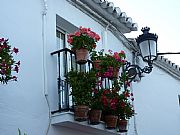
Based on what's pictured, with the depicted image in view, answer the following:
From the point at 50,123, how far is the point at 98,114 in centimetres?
89

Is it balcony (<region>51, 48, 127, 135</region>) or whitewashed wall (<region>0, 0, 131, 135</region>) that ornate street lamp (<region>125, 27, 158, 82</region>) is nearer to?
balcony (<region>51, 48, 127, 135</region>)

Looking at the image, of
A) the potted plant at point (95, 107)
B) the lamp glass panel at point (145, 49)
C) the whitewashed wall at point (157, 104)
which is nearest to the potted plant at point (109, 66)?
the potted plant at point (95, 107)

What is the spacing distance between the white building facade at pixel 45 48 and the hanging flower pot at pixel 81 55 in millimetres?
475

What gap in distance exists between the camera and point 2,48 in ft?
19.2

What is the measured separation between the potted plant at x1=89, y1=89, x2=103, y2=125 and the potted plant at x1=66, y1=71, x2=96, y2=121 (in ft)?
0.69

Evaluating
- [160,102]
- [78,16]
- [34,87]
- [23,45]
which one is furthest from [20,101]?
[160,102]

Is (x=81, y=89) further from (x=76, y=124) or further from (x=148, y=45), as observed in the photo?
(x=148, y=45)

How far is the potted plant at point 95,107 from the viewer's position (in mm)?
7801

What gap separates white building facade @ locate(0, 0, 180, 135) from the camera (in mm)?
6941

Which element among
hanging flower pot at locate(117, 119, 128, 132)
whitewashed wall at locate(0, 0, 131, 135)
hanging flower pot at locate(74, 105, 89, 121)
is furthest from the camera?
hanging flower pot at locate(117, 119, 128, 132)

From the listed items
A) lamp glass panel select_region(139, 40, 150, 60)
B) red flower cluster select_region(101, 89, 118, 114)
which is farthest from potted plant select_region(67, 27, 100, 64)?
lamp glass panel select_region(139, 40, 150, 60)

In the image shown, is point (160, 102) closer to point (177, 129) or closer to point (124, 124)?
point (177, 129)

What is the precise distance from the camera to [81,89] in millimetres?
7555

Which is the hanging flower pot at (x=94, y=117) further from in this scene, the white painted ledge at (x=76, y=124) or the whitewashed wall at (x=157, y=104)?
the whitewashed wall at (x=157, y=104)
